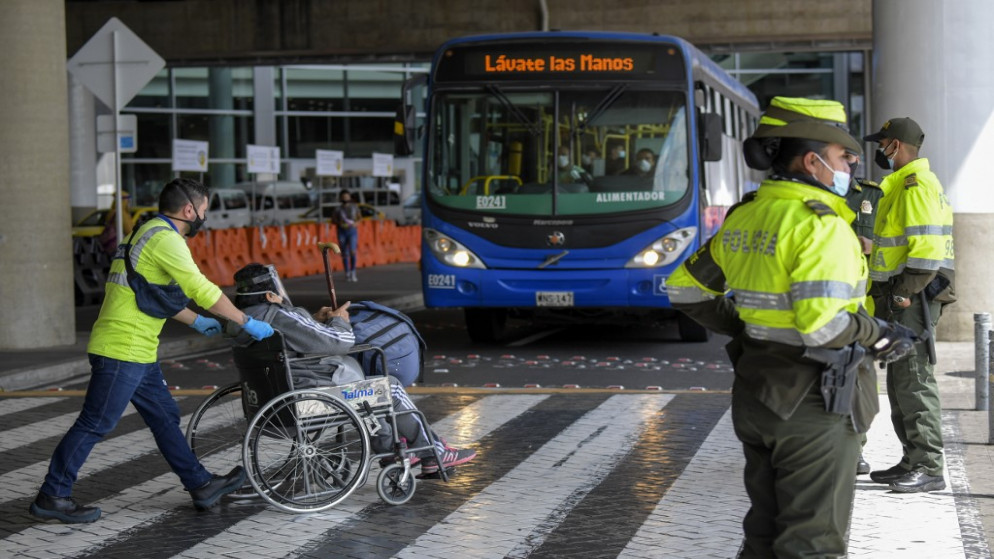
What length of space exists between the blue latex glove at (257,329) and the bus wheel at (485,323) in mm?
8466

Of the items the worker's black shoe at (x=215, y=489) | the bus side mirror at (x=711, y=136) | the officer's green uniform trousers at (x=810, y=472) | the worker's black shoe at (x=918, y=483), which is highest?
the bus side mirror at (x=711, y=136)

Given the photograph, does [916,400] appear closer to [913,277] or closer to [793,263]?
[913,277]

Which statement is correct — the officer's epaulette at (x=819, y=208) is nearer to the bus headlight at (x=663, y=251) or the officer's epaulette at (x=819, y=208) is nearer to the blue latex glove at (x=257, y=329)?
the blue latex glove at (x=257, y=329)

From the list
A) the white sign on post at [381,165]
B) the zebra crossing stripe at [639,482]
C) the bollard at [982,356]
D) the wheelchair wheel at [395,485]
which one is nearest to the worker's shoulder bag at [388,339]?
the wheelchair wheel at [395,485]

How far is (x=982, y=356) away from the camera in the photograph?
9711 mm

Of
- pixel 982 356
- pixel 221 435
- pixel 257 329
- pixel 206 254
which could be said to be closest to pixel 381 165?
pixel 206 254

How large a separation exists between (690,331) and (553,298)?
6.36 ft

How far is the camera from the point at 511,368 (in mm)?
13430

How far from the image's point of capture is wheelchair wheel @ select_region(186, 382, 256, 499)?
301 inches

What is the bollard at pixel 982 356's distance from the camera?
951 cm

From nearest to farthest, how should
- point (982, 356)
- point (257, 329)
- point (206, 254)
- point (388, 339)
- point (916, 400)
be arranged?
point (257, 329) → point (916, 400) → point (388, 339) → point (982, 356) → point (206, 254)

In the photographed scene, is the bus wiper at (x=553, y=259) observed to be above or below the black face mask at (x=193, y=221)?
below

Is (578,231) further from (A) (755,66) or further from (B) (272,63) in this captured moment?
(A) (755,66)

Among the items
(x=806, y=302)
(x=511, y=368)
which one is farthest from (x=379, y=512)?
(x=511, y=368)
